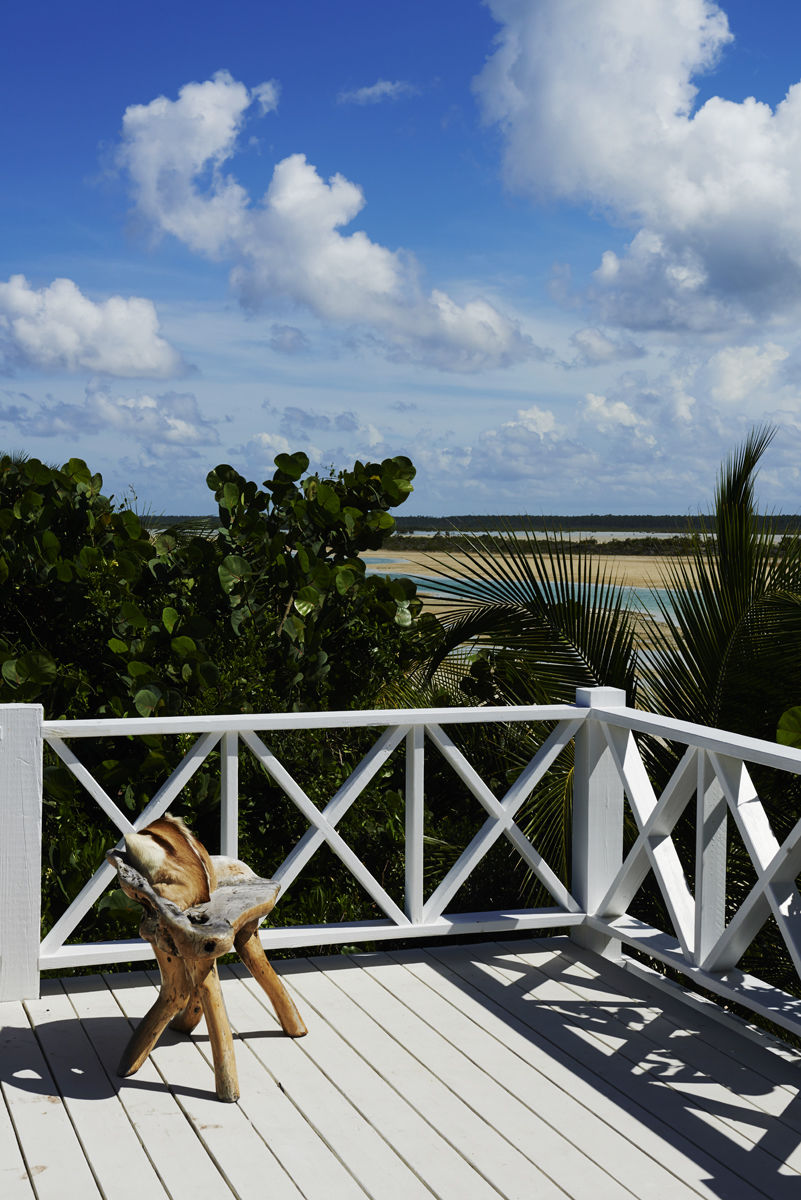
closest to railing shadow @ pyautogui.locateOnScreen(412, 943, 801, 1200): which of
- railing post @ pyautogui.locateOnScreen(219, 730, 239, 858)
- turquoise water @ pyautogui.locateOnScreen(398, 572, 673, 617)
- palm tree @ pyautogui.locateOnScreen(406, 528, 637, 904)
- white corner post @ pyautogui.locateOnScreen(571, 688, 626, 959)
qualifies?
white corner post @ pyautogui.locateOnScreen(571, 688, 626, 959)

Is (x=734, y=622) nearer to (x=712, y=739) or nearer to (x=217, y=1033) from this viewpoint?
(x=712, y=739)

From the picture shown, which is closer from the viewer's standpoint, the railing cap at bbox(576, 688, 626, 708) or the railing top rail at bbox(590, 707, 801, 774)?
the railing top rail at bbox(590, 707, 801, 774)

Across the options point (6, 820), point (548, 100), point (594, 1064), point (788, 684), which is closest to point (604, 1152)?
point (594, 1064)

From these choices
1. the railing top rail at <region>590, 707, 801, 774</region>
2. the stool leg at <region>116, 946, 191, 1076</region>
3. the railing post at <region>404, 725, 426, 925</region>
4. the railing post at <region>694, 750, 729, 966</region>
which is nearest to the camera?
the stool leg at <region>116, 946, 191, 1076</region>

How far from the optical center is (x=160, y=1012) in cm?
294

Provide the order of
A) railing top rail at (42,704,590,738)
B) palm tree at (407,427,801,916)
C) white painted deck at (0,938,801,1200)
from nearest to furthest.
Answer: white painted deck at (0,938,801,1200) → railing top rail at (42,704,590,738) → palm tree at (407,427,801,916)

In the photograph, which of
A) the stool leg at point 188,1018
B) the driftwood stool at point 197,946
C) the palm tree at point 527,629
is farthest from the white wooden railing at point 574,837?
the palm tree at point 527,629

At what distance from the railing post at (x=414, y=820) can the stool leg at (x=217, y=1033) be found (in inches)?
44.7

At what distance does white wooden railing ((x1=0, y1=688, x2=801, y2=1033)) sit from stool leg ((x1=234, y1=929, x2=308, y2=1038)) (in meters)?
0.50

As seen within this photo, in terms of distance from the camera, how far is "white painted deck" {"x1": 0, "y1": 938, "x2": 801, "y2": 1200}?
2477 millimetres

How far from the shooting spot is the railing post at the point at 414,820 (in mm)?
3842

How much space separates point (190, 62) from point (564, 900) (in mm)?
6224

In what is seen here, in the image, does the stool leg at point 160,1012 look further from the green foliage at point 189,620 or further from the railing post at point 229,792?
the green foliage at point 189,620

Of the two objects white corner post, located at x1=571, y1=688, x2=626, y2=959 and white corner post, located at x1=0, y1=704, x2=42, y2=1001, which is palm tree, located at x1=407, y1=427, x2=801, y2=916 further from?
white corner post, located at x1=0, y1=704, x2=42, y2=1001
